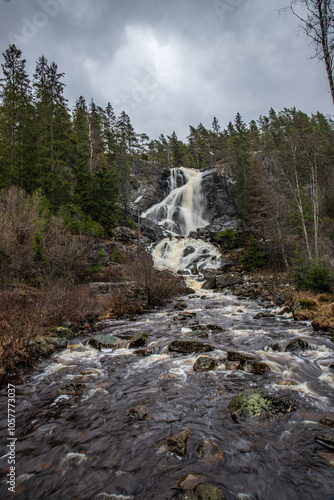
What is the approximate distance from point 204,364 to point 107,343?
3.26 metres

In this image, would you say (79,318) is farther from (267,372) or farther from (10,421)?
(267,372)

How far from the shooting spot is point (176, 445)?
3129mm

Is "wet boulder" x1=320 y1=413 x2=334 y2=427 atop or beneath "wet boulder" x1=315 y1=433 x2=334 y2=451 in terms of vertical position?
beneath

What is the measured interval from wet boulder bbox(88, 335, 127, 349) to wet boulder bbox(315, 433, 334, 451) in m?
5.38

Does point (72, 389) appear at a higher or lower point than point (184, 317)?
higher

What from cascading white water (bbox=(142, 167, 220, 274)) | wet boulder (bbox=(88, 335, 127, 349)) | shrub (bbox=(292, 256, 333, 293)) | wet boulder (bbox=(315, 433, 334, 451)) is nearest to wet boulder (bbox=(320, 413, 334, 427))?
wet boulder (bbox=(315, 433, 334, 451))

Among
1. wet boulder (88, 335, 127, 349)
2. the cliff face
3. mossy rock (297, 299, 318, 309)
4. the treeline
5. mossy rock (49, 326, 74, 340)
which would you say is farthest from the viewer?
the cliff face

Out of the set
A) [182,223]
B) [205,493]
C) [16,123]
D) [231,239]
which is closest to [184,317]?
[205,493]

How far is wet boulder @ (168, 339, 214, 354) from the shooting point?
6.68 meters

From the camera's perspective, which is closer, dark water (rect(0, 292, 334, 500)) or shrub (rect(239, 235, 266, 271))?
dark water (rect(0, 292, 334, 500))

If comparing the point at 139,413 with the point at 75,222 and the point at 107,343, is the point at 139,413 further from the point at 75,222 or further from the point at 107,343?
the point at 75,222

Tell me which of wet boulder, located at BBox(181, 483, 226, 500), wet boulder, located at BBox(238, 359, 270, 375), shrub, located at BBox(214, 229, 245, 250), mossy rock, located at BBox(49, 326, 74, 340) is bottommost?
wet boulder, located at BBox(238, 359, 270, 375)

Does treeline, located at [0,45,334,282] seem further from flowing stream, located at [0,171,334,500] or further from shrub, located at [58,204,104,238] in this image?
flowing stream, located at [0,171,334,500]

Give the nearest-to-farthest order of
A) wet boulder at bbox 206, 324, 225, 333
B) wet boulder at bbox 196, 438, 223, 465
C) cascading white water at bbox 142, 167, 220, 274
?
wet boulder at bbox 196, 438, 223, 465, wet boulder at bbox 206, 324, 225, 333, cascading white water at bbox 142, 167, 220, 274
